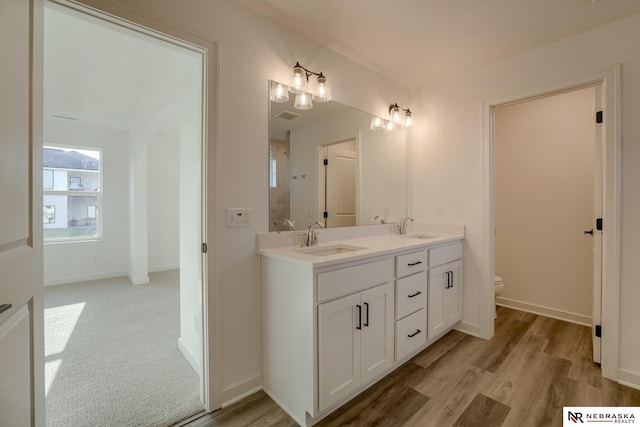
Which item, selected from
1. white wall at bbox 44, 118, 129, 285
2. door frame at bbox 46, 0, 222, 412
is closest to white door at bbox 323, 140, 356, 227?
door frame at bbox 46, 0, 222, 412

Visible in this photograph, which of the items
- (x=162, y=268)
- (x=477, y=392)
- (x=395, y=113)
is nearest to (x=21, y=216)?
(x=477, y=392)

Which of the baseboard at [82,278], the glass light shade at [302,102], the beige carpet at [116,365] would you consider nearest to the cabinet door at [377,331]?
the beige carpet at [116,365]

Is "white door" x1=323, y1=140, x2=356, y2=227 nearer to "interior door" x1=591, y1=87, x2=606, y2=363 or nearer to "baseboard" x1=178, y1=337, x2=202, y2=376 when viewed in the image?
"baseboard" x1=178, y1=337, x2=202, y2=376

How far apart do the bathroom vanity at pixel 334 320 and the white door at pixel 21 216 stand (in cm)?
99

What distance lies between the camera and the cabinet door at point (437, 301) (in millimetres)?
2178

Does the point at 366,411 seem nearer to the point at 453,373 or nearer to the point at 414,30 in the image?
the point at 453,373

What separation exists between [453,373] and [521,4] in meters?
2.39

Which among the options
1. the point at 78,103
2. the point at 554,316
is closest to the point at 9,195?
the point at 78,103

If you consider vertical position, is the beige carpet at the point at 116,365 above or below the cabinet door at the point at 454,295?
below

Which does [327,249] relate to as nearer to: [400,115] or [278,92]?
[278,92]

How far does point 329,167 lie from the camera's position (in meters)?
2.32

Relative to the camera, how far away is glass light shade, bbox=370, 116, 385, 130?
8.46ft

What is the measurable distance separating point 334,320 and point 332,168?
4.14ft

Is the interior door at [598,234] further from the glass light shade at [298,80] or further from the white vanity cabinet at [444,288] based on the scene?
the glass light shade at [298,80]
